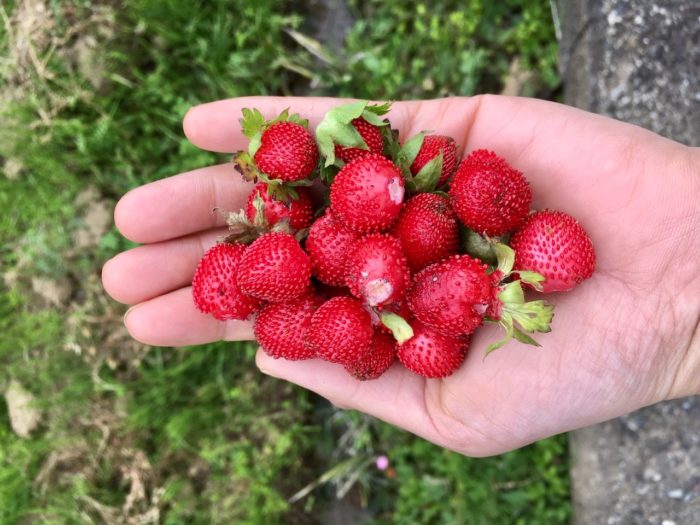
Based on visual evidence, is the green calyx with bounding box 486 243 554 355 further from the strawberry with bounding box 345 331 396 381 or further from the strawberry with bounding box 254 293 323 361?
the strawberry with bounding box 254 293 323 361

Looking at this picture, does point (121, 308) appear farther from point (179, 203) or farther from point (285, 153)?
point (285, 153)

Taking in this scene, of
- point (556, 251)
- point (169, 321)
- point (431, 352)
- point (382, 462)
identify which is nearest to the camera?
point (556, 251)

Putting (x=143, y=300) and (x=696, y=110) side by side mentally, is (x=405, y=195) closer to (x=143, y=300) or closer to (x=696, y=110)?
(x=143, y=300)

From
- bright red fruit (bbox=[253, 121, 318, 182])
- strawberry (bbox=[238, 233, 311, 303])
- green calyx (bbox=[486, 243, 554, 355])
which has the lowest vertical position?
strawberry (bbox=[238, 233, 311, 303])

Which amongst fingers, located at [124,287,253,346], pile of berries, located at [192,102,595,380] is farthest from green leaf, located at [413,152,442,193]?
fingers, located at [124,287,253,346]

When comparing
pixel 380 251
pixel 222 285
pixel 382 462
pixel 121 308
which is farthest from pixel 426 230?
pixel 121 308

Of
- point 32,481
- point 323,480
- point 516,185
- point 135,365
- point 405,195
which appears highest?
point 516,185

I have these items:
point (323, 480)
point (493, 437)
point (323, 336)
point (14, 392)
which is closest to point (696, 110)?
point (493, 437)
